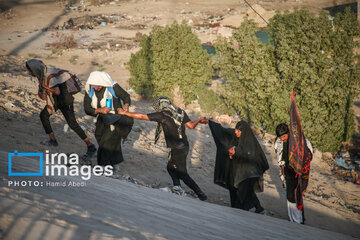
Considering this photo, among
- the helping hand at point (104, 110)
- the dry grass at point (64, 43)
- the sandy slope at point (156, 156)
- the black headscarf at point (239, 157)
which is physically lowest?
the sandy slope at point (156, 156)

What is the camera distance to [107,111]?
14.0 feet

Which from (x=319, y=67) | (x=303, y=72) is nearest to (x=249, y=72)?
(x=303, y=72)

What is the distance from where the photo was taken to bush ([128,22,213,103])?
11219 mm

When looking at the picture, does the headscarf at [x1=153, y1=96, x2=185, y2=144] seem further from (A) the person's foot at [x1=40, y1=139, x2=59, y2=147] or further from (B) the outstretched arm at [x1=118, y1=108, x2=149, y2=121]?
(A) the person's foot at [x1=40, y1=139, x2=59, y2=147]

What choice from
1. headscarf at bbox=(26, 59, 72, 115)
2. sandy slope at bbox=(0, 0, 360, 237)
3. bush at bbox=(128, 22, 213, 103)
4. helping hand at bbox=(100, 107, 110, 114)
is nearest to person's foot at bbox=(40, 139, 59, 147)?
sandy slope at bbox=(0, 0, 360, 237)

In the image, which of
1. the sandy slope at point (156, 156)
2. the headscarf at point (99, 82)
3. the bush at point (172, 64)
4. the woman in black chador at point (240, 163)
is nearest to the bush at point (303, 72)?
the sandy slope at point (156, 156)

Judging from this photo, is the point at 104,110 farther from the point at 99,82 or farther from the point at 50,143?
the point at 50,143

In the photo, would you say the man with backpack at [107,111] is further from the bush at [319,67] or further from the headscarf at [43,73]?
the bush at [319,67]

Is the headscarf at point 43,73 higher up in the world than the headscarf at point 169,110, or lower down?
higher up

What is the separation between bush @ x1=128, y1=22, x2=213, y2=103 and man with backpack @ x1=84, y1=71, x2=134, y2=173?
6741 millimetres

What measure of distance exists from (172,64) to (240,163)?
768 cm

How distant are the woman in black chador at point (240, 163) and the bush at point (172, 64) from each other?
7.04 metres

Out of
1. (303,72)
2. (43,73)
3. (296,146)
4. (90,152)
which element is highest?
(43,73)

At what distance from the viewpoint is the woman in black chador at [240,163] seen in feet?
13.1
